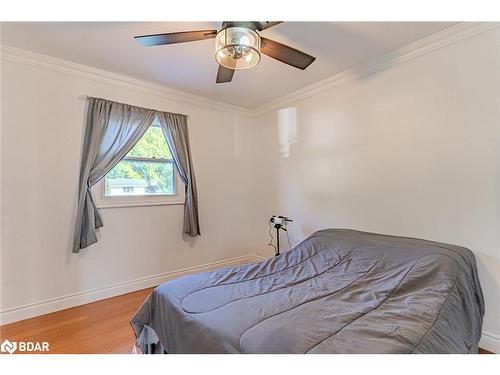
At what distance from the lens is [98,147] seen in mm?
2660

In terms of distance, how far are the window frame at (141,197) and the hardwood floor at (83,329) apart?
1035 mm

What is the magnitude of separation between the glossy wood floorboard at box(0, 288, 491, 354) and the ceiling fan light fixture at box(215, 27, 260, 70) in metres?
2.15

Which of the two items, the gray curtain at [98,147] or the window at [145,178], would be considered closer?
the gray curtain at [98,147]

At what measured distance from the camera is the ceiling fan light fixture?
5.08ft

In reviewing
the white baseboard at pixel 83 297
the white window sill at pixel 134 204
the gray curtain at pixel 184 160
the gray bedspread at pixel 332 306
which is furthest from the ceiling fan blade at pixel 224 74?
the white baseboard at pixel 83 297

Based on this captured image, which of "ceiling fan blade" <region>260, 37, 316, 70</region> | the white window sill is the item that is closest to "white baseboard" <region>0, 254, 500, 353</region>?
the white window sill

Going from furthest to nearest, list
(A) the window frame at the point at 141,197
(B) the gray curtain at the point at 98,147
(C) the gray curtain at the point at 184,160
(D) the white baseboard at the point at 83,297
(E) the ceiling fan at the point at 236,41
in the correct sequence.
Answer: (C) the gray curtain at the point at 184,160, (A) the window frame at the point at 141,197, (B) the gray curtain at the point at 98,147, (D) the white baseboard at the point at 83,297, (E) the ceiling fan at the point at 236,41

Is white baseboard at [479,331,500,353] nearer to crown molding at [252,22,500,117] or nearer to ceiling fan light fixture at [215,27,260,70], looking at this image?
crown molding at [252,22,500,117]

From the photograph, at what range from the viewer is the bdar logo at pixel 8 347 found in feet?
6.16

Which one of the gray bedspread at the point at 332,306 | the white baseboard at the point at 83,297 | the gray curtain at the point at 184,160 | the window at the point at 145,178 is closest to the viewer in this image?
the gray bedspread at the point at 332,306

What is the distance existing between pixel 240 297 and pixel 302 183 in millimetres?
2030

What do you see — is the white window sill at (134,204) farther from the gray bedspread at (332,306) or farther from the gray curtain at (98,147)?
the gray bedspread at (332,306)

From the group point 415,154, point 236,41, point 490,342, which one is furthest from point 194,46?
point 490,342

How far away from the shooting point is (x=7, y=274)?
2.25m
